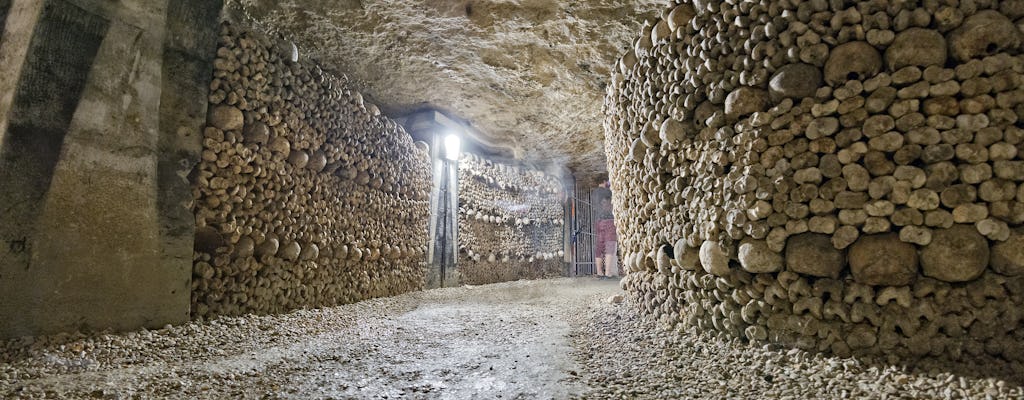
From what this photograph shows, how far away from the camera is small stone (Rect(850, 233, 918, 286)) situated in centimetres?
196

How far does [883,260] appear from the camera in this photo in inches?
78.4

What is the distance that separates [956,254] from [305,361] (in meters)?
3.24

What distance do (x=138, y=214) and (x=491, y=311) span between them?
2989mm

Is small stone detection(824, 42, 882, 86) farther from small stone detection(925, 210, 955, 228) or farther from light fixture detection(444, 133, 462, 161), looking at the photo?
light fixture detection(444, 133, 462, 161)

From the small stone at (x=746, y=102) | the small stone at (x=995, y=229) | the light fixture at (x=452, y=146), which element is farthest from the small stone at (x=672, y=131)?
the light fixture at (x=452, y=146)

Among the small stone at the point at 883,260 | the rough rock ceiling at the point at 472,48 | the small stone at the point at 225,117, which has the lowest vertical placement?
the small stone at the point at 883,260

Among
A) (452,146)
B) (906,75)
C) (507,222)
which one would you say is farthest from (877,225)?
(507,222)

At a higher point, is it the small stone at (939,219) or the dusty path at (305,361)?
the small stone at (939,219)

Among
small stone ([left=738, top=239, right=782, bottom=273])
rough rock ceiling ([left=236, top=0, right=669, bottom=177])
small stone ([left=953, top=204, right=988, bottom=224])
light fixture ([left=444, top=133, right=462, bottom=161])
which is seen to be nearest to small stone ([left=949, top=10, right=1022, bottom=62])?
small stone ([left=953, top=204, right=988, bottom=224])

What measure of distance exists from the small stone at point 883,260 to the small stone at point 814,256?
68mm

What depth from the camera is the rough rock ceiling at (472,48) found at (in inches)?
160

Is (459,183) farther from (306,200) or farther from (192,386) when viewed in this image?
(192,386)

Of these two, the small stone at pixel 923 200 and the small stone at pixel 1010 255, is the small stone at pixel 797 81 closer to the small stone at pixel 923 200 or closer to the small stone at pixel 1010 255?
the small stone at pixel 923 200

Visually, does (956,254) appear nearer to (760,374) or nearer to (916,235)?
(916,235)
